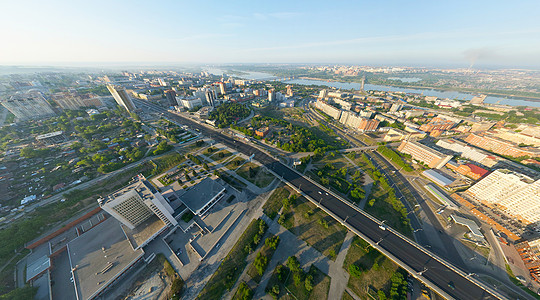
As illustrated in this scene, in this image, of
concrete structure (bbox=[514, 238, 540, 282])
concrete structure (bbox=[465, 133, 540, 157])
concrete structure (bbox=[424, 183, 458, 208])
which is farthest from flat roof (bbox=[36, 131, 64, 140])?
concrete structure (bbox=[465, 133, 540, 157])

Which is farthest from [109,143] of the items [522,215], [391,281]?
[522,215]

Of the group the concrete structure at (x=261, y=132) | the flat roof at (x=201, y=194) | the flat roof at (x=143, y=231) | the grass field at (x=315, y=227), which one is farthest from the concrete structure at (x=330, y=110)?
the flat roof at (x=143, y=231)

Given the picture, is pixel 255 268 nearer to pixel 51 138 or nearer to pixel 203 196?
pixel 203 196

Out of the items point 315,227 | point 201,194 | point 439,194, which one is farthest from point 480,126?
point 201,194

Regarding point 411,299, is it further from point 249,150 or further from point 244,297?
point 249,150

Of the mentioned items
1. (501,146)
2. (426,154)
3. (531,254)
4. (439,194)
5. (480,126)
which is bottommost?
(439,194)

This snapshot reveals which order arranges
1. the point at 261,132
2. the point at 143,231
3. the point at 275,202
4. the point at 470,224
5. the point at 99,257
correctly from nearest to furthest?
the point at 99,257 < the point at 143,231 < the point at 470,224 < the point at 275,202 < the point at 261,132

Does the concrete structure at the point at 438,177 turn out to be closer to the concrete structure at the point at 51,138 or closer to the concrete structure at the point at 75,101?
the concrete structure at the point at 51,138

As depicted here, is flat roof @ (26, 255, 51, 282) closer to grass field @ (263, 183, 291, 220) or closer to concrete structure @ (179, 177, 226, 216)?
concrete structure @ (179, 177, 226, 216)
